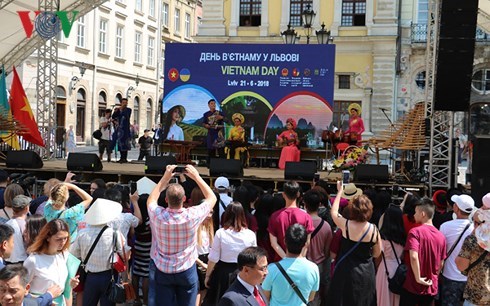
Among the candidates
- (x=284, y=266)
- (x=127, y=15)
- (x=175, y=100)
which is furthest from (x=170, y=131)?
(x=127, y=15)

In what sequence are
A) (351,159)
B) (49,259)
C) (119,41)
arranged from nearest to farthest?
(49,259), (351,159), (119,41)

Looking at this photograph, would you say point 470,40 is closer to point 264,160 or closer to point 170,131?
point 264,160

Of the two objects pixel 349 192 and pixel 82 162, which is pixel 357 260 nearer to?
pixel 349 192

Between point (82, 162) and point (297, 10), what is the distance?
66.6 ft

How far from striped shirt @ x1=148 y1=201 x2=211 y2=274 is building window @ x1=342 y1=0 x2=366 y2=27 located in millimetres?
26374

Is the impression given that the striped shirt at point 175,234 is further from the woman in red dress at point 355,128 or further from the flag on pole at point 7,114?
the flag on pole at point 7,114

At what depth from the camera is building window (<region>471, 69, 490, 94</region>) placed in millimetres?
30141

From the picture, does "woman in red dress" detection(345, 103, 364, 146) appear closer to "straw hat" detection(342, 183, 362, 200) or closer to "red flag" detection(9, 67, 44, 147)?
"red flag" detection(9, 67, 44, 147)

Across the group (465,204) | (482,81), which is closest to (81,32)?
(482,81)

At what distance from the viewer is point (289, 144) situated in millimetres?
16297

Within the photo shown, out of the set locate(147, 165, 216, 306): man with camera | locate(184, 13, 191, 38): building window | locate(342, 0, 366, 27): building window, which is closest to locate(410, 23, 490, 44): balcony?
locate(342, 0, 366, 27): building window

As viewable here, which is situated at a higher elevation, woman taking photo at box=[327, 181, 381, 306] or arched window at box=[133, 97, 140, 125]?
arched window at box=[133, 97, 140, 125]

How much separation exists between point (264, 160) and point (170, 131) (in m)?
3.06

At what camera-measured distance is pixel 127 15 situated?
3700cm
